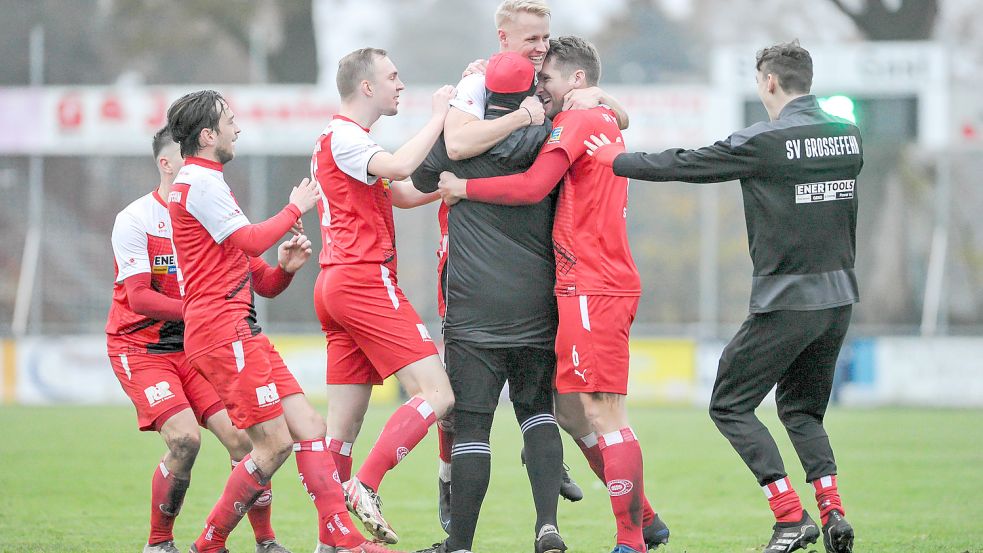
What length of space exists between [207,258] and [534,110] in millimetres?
1709

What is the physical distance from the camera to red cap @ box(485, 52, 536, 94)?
582cm

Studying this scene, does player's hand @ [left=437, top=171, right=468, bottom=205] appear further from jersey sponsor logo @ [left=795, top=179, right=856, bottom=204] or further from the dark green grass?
the dark green grass

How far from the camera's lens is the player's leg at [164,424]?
250 inches

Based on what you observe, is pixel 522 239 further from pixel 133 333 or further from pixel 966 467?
pixel 966 467

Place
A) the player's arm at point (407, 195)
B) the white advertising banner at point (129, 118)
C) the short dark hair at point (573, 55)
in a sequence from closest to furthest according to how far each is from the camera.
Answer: the short dark hair at point (573, 55), the player's arm at point (407, 195), the white advertising banner at point (129, 118)

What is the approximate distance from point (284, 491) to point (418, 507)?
4.62ft

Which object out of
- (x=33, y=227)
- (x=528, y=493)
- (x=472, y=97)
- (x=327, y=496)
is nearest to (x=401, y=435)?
(x=327, y=496)

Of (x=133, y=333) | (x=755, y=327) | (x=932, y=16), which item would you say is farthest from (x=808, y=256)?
(x=932, y=16)

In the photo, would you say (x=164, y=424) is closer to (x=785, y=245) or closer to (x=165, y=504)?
(x=165, y=504)

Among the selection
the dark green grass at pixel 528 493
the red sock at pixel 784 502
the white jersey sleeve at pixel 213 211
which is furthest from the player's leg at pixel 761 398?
the white jersey sleeve at pixel 213 211

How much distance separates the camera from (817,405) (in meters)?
6.27

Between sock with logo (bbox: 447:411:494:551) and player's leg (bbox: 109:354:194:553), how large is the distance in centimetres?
152

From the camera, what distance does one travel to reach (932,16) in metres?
25.6

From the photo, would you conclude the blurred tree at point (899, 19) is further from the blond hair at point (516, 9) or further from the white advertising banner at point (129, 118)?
the blond hair at point (516, 9)
